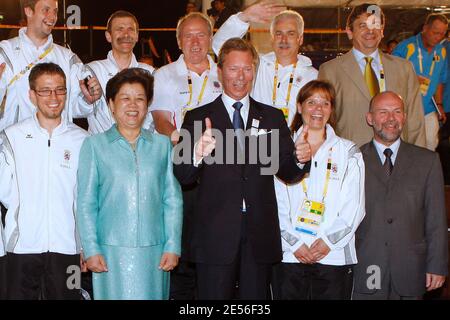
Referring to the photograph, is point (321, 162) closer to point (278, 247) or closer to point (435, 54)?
point (278, 247)

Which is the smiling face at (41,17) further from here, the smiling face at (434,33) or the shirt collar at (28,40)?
the smiling face at (434,33)

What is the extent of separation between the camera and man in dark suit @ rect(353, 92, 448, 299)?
4445 millimetres

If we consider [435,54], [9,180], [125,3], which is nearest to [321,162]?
[9,180]

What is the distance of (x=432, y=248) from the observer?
4.51 meters

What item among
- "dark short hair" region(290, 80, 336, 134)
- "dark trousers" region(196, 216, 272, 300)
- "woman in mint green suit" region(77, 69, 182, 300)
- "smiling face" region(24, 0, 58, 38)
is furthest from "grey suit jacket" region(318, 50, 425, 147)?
"smiling face" region(24, 0, 58, 38)

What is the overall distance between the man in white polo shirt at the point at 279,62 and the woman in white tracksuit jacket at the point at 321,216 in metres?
0.69

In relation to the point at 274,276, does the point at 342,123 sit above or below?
above

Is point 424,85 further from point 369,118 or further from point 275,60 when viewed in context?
point 369,118

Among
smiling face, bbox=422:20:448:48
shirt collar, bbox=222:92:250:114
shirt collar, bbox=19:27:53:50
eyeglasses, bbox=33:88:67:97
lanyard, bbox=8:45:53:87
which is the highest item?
smiling face, bbox=422:20:448:48

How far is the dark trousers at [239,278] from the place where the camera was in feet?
13.0

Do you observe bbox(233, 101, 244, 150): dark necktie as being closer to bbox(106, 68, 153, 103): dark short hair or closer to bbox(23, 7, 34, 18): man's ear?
bbox(106, 68, 153, 103): dark short hair

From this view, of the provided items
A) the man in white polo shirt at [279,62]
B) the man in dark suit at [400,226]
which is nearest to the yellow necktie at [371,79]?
the man in white polo shirt at [279,62]

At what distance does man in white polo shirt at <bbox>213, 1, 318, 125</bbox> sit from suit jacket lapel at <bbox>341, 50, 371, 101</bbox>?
0.78 ft
